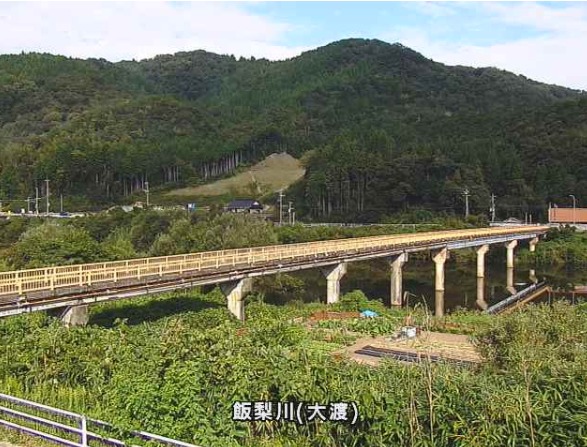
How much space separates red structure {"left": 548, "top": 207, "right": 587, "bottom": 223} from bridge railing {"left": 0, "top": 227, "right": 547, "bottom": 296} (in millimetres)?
53026

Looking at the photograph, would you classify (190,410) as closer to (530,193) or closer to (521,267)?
(521,267)

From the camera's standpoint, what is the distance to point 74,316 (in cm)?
2528

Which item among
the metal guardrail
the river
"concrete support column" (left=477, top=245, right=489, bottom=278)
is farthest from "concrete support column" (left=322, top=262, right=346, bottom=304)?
the metal guardrail

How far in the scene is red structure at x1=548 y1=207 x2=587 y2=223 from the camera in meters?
98.4

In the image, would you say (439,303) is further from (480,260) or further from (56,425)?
(56,425)

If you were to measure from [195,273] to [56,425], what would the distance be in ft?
69.3

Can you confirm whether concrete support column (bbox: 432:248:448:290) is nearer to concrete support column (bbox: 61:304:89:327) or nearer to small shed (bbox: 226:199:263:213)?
concrete support column (bbox: 61:304:89:327)

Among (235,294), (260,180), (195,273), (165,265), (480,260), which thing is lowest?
(480,260)

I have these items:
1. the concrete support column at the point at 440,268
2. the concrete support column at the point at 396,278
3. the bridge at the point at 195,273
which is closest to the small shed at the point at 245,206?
the bridge at the point at 195,273

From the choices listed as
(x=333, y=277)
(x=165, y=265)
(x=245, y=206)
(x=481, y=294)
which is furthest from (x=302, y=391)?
(x=245, y=206)

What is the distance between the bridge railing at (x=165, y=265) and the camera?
2495 centimetres

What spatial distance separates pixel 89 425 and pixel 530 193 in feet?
366

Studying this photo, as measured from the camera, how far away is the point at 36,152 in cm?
15162

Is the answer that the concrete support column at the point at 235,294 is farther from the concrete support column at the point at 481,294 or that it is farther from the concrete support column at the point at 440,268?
the concrete support column at the point at 440,268
